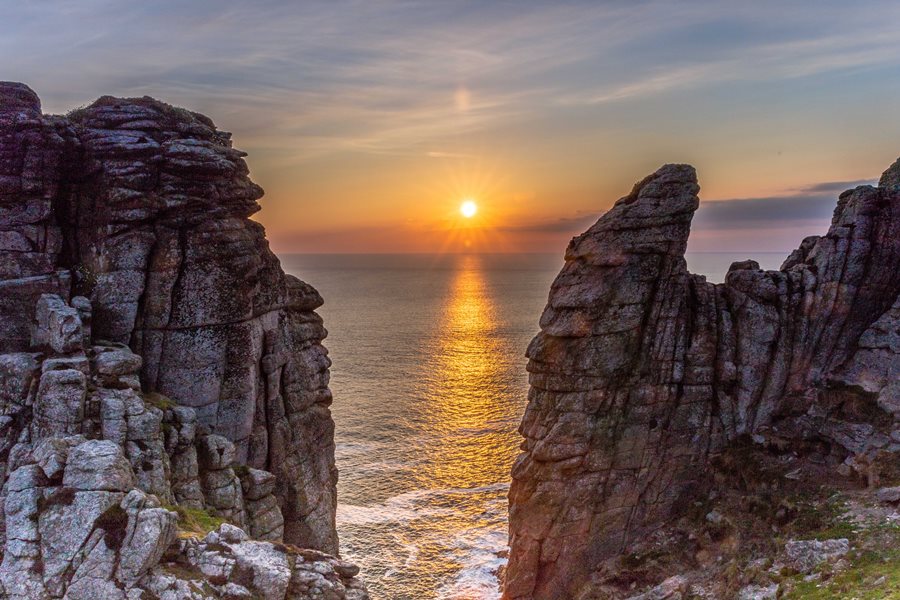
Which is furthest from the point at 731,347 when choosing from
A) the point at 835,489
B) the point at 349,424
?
the point at 349,424

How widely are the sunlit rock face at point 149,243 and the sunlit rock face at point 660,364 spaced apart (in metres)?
23.1

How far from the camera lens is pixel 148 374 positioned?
3612 cm

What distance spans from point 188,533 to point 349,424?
75.9 meters

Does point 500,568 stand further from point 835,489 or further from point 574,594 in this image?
point 835,489

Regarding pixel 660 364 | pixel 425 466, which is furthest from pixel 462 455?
pixel 660 364

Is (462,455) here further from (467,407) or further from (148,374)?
(148,374)

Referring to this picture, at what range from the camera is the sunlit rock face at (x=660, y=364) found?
157 ft

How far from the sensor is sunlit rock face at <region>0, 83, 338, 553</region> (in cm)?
3428

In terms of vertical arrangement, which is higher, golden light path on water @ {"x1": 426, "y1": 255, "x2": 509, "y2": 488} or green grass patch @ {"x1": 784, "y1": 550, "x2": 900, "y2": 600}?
green grass patch @ {"x1": 784, "y1": 550, "x2": 900, "y2": 600}

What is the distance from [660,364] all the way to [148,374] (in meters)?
36.6

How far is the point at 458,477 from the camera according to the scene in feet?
276

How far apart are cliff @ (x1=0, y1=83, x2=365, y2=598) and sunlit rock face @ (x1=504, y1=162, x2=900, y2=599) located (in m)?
18.4

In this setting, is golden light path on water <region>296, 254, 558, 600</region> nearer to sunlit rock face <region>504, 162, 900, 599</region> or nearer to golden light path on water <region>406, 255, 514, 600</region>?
golden light path on water <region>406, 255, 514, 600</region>

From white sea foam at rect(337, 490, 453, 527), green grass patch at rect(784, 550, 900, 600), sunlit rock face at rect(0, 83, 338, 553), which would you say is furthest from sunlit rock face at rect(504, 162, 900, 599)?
white sea foam at rect(337, 490, 453, 527)
